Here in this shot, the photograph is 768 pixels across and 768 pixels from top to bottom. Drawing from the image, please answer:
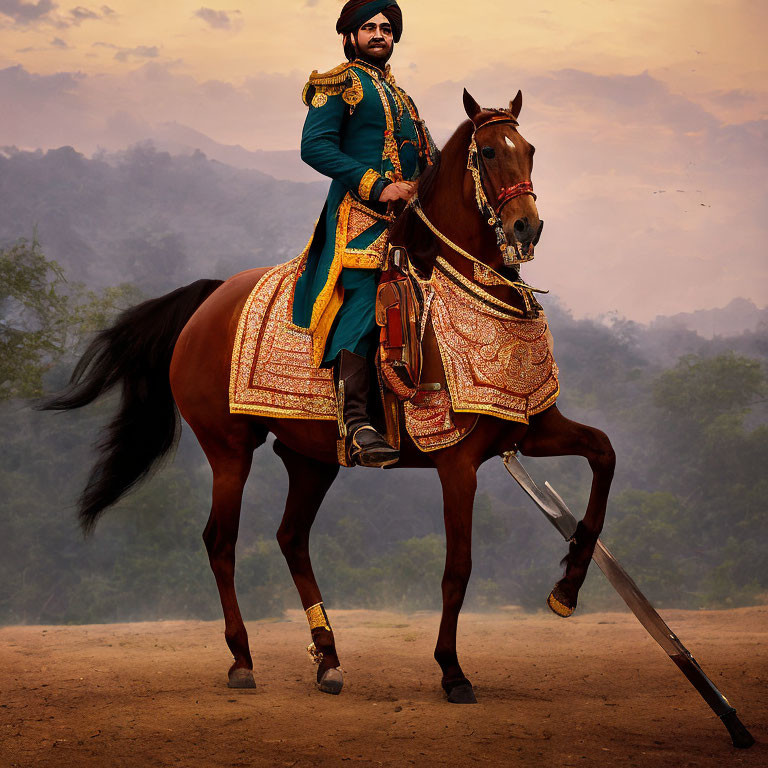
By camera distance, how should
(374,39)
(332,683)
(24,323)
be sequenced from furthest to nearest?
1. (24,323)
2. (332,683)
3. (374,39)

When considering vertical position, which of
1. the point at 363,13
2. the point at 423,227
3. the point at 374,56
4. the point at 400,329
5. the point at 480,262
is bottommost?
the point at 400,329

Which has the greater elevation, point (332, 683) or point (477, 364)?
point (477, 364)

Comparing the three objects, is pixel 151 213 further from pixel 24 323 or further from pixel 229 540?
pixel 229 540

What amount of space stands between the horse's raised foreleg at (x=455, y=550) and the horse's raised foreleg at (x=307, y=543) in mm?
702

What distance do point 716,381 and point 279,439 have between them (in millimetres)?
9357

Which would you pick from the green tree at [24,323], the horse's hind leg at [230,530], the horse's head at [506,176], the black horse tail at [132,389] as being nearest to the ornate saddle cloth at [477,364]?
the horse's head at [506,176]

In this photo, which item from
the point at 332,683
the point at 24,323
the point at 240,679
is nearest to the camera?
the point at 332,683

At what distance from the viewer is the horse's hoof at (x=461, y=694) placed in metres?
4.52

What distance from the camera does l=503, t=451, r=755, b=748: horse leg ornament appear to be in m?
3.95

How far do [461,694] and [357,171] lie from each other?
7.98ft

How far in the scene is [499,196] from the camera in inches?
166

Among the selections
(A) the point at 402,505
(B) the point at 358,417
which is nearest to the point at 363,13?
(B) the point at 358,417

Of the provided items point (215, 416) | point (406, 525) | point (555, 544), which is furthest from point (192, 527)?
point (215, 416)

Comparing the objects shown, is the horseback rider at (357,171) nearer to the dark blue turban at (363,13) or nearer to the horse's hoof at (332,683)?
the dark blue turban at (363,13)
